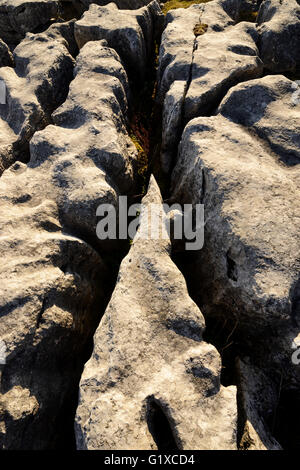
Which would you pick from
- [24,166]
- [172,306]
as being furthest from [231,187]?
[24,166]

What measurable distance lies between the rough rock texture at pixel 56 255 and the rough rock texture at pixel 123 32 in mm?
3096

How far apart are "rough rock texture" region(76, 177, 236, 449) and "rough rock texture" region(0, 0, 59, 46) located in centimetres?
1707

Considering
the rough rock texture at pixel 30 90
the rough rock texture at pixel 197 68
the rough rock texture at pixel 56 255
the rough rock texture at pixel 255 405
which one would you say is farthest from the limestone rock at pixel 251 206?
the rough rock texture at pixel 30 90

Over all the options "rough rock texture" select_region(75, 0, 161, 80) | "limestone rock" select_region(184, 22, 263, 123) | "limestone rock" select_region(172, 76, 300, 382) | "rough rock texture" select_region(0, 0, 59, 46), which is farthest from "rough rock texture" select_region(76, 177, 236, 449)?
"rough rock texture" select_region(0, 0, 59, 46)

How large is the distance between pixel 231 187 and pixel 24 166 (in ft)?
20.8

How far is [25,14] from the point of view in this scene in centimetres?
1656

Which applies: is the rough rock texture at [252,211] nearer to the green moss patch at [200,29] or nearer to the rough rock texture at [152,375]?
the rough rock texture at [152,375]

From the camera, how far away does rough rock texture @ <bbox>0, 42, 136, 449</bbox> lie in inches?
251

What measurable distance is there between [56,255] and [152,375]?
370 centimetres

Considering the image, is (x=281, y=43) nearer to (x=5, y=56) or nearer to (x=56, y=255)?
(x=5, y=56)

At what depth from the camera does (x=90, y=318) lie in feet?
26.9

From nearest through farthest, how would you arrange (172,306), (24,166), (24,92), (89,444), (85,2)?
(89,444)
(172,306)
(24,166)
(24,92)
(85,2)

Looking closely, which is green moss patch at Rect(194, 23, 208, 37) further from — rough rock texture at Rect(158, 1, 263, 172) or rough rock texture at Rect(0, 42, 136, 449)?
rough rock texture at Rect(0, 42, 136, 449)

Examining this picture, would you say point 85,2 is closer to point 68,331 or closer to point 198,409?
point 68,331
